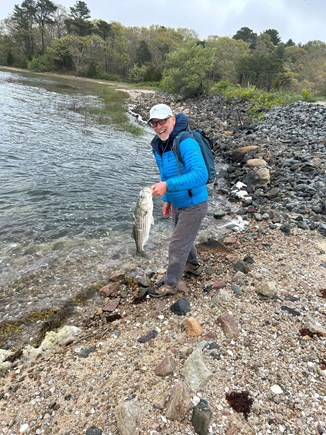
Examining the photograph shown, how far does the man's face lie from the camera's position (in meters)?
4.27

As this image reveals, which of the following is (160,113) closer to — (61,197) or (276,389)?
(276,389)

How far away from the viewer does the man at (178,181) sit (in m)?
4.19

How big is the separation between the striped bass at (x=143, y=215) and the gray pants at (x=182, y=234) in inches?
19.5

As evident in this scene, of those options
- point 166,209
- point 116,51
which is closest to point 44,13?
point 116,51

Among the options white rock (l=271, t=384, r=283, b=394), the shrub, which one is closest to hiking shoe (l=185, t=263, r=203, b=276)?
white rock (l=271, t=384, r=283, b=394)

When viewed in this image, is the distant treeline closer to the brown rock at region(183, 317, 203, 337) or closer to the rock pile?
the rock pile

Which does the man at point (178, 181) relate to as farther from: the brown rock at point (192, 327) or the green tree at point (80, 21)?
the green tree at point (80, 21)

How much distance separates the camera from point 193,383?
363 centimetres

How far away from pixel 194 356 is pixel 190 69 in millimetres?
41557

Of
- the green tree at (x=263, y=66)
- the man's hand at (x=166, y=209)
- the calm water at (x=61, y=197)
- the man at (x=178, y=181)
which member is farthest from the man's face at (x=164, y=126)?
the green tree at (x=263, y=66)

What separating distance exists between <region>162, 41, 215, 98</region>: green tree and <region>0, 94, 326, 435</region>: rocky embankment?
36.8 m

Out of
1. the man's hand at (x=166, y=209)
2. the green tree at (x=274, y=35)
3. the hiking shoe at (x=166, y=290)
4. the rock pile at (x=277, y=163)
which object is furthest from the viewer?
the green tree at (x=274, y=35)

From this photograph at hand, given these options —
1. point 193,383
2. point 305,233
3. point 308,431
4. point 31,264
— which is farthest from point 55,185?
point 308,431

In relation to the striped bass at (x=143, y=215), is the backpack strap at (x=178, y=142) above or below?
above
